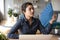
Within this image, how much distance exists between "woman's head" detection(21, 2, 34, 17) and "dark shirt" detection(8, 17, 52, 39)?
0.06 m

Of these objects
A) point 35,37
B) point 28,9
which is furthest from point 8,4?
point 35,37

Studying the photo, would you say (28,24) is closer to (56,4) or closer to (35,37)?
(35,37)

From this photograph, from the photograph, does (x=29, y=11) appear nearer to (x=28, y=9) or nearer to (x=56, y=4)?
(x=28, y=9)

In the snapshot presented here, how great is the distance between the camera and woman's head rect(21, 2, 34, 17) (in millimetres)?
1354

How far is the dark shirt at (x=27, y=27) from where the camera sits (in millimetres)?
1361

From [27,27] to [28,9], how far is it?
194 millimetres

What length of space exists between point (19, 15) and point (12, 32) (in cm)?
20

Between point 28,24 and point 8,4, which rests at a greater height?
point 8,4

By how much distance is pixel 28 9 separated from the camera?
1.37 m

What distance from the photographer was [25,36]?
4.37ft

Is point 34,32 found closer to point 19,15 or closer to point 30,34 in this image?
point 30,34

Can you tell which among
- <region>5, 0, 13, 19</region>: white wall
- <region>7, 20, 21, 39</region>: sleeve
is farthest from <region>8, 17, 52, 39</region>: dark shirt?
<region>5, 0, 13, 19</region>: white wall

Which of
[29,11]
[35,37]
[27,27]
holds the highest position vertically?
[29,11]

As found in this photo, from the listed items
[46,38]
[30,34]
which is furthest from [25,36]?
[46,38]
